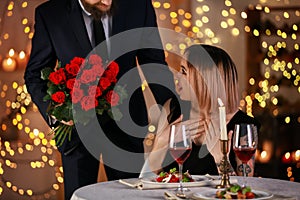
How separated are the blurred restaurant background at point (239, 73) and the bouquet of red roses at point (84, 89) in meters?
1.47

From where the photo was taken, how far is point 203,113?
3820 mm

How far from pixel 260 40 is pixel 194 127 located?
124 centimetres

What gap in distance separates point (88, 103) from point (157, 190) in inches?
30.7

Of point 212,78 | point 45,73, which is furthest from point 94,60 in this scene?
point 212,78

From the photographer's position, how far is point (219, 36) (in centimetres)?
471

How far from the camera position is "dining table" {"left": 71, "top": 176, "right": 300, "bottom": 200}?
237 cm

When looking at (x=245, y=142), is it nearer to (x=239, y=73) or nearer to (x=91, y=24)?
(x=91, y=24)

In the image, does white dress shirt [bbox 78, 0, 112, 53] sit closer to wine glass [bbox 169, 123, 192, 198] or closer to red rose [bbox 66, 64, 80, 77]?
red rose [bbox 66, 64, 80, 77]

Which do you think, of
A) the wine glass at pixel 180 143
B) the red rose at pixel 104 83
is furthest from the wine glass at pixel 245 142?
the red rose at pixel 104 83

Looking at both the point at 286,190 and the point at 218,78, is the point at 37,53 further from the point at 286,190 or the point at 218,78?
the point at 286,190

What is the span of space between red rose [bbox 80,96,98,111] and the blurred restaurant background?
1.57m

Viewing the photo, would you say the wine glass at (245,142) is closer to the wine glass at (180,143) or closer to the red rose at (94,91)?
the wine glass at (180,143)

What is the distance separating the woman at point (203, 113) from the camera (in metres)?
3.58

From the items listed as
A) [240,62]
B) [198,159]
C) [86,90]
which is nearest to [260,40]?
[240,62]
